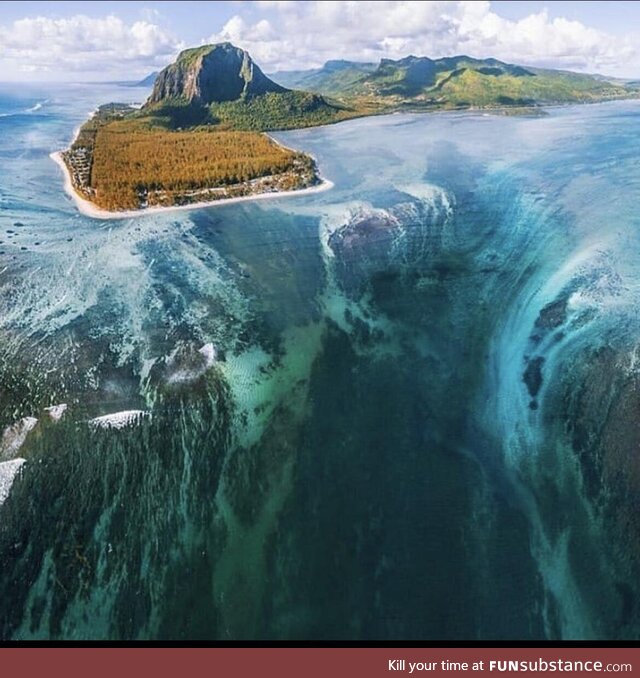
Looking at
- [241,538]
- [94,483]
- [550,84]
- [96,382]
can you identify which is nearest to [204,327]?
[96,382]

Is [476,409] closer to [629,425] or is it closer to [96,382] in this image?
[629,425]

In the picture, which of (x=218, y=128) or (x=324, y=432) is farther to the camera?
(x=218, y=128)

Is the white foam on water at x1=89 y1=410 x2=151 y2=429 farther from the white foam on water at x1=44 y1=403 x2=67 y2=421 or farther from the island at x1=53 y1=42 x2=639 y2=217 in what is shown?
the island at x1=53 y1=42 x2=639 y2=217

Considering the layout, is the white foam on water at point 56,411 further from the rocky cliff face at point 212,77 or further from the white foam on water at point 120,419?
Answer: the rocky cliff face at point 212,77

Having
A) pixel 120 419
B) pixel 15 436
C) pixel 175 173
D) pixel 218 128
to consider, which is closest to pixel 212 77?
pixel 218 128

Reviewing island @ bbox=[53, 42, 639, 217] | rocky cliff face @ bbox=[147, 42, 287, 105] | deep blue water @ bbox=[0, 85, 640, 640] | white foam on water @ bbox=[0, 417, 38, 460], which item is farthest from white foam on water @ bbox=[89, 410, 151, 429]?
rocky cliff face @ bbox=[147, 42, 287, 105]

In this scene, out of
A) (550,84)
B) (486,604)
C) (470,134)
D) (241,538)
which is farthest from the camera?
(550,84)

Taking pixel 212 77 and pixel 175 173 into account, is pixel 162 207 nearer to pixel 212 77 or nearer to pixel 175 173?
pixel 175 173
